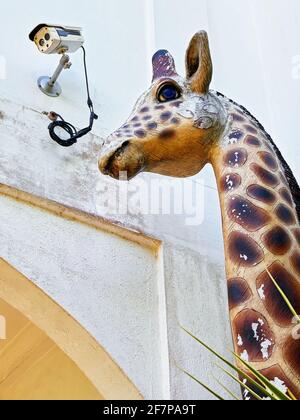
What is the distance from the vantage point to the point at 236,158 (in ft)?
7.03

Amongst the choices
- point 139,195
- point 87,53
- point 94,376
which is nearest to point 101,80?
point 87,53

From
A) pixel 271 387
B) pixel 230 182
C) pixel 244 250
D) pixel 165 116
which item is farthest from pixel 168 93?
pixel 271 387

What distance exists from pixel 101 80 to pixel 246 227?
152cm

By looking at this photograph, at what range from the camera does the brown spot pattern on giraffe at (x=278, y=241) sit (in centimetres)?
190

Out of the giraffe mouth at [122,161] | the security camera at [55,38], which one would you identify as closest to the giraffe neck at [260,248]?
the giraffe mouth at [122,161]

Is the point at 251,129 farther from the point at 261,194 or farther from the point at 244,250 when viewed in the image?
the point at 244,250

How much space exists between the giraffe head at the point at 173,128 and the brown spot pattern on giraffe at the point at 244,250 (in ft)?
1.16

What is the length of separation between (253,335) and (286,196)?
43cm

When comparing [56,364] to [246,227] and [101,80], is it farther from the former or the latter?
[246,227]

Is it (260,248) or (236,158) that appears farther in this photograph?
(236,158)

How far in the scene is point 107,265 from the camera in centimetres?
261

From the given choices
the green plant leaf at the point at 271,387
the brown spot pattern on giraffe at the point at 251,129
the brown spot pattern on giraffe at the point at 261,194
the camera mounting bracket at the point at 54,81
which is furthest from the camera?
the camera mounting bracket at the point at 54,81

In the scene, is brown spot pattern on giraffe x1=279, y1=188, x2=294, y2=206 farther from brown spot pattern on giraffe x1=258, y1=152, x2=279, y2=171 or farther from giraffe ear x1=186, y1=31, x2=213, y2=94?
giraffe ear x1=186, y1=31, x2=213, y2=94

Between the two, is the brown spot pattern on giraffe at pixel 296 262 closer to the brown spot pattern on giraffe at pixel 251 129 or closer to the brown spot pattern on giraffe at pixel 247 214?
the brown spot pattern on giraffe at pixel 247 214
